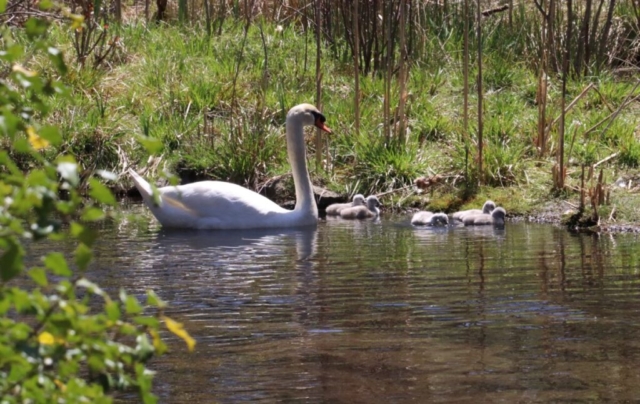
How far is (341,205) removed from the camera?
443 inches

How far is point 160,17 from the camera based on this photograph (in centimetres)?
1759

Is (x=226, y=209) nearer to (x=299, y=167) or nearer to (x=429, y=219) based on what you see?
(x=299, y=167)

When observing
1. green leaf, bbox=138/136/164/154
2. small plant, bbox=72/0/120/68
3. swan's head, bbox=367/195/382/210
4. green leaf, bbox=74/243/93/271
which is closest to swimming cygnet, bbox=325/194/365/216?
swan's head, bbox=367/195/382/210

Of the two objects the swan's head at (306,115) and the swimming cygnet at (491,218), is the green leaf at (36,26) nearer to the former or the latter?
the swimming cygnet at (491,218)

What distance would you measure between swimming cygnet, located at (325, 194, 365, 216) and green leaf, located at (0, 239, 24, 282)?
29.1 ft

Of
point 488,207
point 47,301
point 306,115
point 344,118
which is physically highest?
point 344,118

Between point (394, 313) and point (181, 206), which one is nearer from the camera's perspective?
point (394, 313)

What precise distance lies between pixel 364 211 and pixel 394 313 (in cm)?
460

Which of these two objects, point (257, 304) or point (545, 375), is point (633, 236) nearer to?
point (257, 304)

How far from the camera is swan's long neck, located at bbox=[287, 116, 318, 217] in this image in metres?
10.5

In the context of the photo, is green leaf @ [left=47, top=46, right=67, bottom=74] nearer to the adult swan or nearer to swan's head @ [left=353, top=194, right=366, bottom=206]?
the adult swan

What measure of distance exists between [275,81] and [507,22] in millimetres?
3534

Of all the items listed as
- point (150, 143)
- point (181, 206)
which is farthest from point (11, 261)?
point (181, 206)

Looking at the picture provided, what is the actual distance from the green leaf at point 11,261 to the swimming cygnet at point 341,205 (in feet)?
29.1
